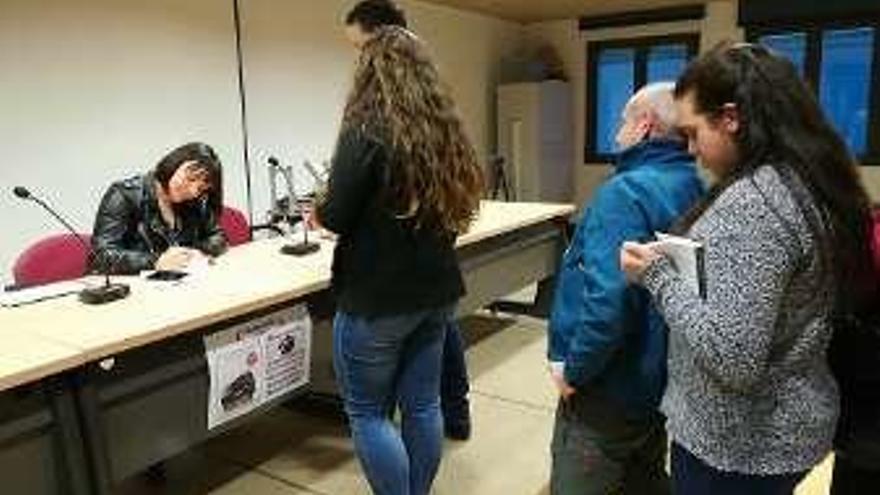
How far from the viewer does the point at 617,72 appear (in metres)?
6.88

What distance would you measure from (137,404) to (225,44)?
9.16 feet

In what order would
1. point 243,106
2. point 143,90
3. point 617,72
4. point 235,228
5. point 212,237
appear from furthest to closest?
point 617,72 < point 243,106 < point 143,90 < point 235,228 < point 212,237

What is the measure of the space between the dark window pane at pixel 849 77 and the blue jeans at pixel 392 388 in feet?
16.9

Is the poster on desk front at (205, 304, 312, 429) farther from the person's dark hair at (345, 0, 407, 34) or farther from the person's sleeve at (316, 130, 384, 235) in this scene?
the person's dark hair at (345, 0, 407, 34)

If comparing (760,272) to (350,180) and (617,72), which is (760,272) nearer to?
(350,180)

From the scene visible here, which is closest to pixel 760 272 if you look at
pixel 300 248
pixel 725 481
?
pixel 725 481

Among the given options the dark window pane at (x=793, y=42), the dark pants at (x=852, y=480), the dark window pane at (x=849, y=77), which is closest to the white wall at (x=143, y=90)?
the dark pants at (x=852, y=480)

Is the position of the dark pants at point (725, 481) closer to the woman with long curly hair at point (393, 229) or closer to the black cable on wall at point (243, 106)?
the woman with long curly hair at point (393, 229)

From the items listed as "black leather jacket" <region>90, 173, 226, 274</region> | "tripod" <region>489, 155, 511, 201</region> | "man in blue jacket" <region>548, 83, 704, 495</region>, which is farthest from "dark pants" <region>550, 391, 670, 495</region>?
"tripod" <region>489, 155, 511, 201</region>

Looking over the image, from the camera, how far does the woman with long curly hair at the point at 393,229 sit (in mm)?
1629

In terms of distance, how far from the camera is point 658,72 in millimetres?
6684

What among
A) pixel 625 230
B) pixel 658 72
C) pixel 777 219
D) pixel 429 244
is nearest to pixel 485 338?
pixel 429 244

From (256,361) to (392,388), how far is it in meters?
0.50

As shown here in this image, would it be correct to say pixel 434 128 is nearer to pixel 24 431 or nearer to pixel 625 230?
pixel 625 230
